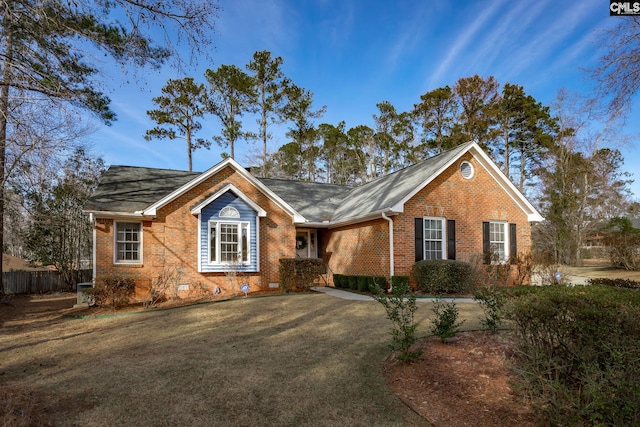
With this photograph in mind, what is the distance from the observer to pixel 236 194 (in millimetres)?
14414

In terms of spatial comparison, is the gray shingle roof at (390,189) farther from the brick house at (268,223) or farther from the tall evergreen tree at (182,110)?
the tall evergreen tree at (182,110)

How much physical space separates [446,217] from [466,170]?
7.61 ft

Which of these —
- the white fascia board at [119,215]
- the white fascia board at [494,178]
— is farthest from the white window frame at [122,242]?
the white fascia board at [494,178]

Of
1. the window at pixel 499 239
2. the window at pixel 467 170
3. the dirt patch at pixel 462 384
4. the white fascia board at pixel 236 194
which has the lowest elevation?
the dirt patch at pixel 462 384

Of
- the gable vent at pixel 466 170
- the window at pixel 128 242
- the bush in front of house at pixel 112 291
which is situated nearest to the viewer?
the bush in front of house at pixel 112 291

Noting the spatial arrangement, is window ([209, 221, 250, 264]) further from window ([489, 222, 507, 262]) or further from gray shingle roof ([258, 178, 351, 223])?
window ([489, 222, 507, 262])

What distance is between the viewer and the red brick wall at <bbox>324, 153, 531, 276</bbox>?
14047mm

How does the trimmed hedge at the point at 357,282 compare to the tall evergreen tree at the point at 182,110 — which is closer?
the trimmed hedge at the point at 357,282

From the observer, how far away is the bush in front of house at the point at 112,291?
1134 centimetres

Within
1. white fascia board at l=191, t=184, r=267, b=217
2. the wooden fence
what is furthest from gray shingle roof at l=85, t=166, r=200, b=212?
→ the wooden fence

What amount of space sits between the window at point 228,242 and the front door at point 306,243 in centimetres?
406

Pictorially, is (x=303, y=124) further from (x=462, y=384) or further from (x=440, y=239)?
(x=462, y=384)

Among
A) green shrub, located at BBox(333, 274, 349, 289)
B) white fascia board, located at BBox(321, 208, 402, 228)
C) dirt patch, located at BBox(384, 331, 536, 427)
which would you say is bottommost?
green shrub, located at BBox(333, 274, 349, 289)

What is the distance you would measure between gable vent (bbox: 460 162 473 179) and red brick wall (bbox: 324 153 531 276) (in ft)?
0.61
